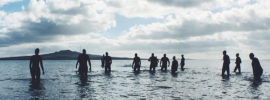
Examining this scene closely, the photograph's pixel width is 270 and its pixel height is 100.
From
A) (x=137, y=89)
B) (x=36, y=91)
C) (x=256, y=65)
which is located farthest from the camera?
(x=256, y=65)

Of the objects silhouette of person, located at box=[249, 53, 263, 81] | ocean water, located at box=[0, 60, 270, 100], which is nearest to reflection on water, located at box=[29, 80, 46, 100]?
ocean water, located at box=[0, 60, 270, 100]

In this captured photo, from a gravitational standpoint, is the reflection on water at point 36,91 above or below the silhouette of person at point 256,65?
below

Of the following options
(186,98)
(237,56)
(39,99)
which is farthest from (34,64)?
(237,56)

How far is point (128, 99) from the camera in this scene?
9.40 meters

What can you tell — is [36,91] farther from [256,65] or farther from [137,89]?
[256,65]

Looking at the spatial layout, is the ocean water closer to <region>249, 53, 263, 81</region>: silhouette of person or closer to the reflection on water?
the reflection on water

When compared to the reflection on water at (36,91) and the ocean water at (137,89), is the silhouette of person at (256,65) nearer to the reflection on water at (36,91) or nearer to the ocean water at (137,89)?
the ocean water at (137,89)

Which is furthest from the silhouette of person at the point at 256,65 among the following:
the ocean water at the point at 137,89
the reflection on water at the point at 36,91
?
the reflection on water at the point at 36,91

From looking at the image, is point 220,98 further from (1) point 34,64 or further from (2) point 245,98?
(1) point 34,64

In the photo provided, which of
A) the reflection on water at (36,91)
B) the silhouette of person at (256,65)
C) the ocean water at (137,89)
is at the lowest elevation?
the ocean water at (137,89)

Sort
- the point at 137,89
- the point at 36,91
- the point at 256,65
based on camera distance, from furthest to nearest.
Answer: the point at 256,65 < the point at 137,89 < the point at 36,91

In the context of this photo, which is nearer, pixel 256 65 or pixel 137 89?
pixel 137 89

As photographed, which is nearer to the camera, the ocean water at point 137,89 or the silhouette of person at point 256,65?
the ocean water at point 137,89

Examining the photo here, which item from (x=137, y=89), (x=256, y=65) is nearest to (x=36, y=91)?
(x=137, y=89)
